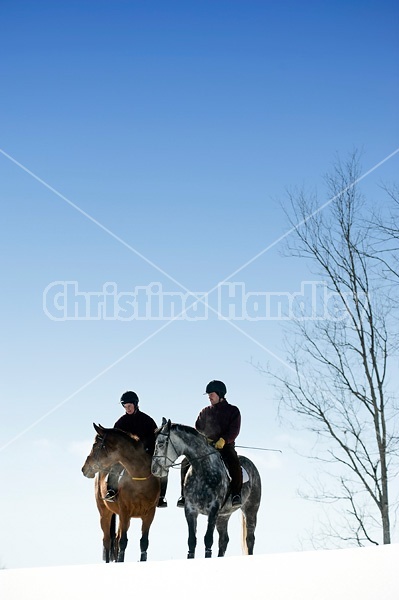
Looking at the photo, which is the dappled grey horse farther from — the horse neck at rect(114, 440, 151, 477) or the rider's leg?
the horse neck at rect(114, 440, 151, 477)

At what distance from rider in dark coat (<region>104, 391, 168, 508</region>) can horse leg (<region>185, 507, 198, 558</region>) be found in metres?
1.36

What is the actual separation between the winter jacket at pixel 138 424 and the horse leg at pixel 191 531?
6.10 ft

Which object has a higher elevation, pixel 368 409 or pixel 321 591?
pixel 368 409

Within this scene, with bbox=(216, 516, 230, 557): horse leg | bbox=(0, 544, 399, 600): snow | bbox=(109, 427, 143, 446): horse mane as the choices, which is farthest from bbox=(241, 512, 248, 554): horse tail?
bbox=(0, 544, 399, 600): snow

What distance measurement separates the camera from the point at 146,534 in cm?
1245

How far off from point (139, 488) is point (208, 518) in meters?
1.56

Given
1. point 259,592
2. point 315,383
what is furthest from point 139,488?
point 259,592

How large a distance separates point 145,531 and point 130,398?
213 cm

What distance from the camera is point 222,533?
13297mm

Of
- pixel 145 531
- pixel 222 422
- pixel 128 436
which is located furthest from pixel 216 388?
pixel 145 531

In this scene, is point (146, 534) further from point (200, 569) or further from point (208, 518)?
point (200, 569)

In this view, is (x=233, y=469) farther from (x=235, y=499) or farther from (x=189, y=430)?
(x=189, y=430)

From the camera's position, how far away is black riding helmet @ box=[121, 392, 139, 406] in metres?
13.2

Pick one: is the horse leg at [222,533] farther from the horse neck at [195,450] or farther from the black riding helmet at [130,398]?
the black riding helmet at [130,398]
